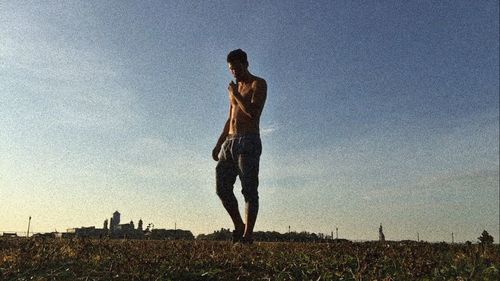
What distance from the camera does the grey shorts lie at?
25.3 feet

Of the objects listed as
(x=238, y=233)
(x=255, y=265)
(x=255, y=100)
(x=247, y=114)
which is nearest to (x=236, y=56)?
(x=255, y=100)

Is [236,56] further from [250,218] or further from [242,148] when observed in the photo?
[250,218]

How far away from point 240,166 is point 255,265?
11.0 feet

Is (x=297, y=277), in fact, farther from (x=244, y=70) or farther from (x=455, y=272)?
(x=244, y=70)

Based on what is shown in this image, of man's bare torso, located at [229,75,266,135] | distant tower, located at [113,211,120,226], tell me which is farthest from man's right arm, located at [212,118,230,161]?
distant tower, located at [113,211,120,226]

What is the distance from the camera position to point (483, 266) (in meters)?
3.72

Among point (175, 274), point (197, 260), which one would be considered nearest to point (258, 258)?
point (197, 260)

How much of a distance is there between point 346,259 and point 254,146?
357cm

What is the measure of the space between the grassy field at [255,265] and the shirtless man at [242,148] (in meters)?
2.39

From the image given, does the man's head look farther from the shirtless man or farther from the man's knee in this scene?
the man's knee

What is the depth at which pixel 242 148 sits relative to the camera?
7.89 metres

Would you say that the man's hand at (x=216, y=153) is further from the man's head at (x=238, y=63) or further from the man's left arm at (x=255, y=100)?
the man's head at (x=238, y=63)

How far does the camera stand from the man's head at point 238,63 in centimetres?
832

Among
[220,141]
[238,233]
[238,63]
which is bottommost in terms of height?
[238,233]
